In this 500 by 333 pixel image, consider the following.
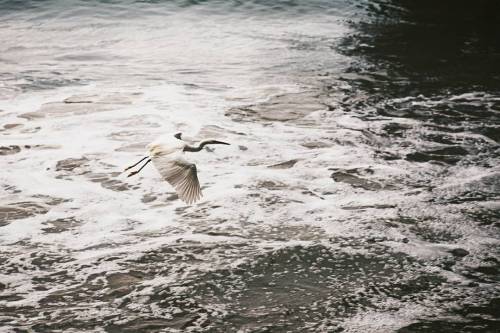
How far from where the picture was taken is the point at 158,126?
7.83m

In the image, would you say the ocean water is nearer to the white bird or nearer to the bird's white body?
the white bird

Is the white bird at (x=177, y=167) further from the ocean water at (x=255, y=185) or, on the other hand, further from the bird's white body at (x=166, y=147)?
the ocean water at (x=255, y=185)

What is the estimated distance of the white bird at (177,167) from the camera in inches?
177

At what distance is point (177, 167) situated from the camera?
15.2 feet

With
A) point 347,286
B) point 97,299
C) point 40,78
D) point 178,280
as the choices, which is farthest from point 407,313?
point 40,78

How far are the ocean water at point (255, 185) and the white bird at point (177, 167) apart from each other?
23.2 inches

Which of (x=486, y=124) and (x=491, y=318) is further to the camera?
(x=486, y=124)

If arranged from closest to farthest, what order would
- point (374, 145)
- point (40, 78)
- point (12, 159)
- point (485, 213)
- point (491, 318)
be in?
point (491, 318) → point (485, 213) → point (12, 159) → point (374, 145) → point (40, 78)

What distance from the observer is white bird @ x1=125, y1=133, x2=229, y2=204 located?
4.49 meters

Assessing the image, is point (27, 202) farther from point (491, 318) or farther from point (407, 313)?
point (491, 318)

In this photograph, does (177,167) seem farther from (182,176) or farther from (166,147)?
(166,147)

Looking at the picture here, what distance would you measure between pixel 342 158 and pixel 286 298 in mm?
2779

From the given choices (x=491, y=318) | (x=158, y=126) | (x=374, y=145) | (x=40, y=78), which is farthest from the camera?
(x=40, y=78)

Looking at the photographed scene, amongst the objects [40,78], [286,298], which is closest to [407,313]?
[286,298]
